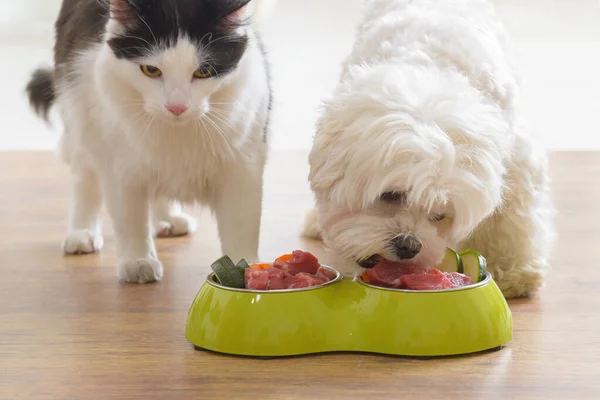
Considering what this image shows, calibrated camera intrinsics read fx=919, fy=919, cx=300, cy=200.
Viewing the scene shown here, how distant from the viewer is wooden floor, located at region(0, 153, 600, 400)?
178 cm

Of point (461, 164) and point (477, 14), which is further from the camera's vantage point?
point (477, 14)

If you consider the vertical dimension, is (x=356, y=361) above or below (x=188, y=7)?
below

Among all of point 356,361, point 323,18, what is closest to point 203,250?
point 356,361

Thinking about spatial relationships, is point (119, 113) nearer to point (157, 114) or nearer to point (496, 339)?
point (157, 114)

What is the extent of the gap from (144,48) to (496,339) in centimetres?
106

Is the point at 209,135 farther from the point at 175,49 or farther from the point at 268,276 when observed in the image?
the point at 268,276

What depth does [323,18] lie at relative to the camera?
6875 millimetres

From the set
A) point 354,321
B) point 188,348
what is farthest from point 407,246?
point 188,348

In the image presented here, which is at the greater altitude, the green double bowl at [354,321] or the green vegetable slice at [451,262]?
the green vegetable slice at [451,262]

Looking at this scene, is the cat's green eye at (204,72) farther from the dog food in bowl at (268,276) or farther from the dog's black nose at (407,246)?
the dog's black nose at (407,246)

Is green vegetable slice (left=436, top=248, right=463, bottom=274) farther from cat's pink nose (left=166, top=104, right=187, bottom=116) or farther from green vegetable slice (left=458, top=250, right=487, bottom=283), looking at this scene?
cat's pink nose (left=166, top=104, right=187, bottom=116)

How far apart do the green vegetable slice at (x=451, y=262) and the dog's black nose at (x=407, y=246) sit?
0.21 m

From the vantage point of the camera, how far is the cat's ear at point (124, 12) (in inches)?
87.1

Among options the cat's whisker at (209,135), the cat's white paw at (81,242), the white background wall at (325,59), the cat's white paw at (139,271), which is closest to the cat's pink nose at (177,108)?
the cat's whisker at (209,135)
